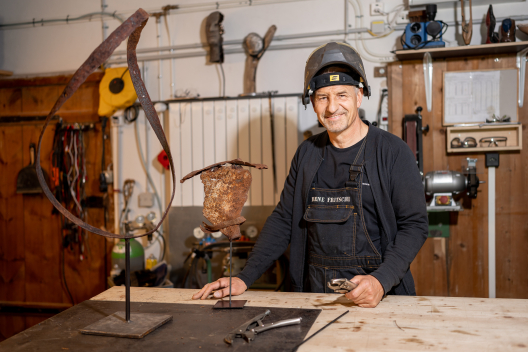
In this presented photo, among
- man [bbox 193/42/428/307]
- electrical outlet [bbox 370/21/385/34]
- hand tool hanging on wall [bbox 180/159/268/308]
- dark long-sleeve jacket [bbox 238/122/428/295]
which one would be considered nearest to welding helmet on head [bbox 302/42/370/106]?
man [bbox 193/42/428/307]

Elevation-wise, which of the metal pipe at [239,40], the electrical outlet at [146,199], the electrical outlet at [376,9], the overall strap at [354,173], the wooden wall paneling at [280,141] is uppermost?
the electrical outlet at [376,9]

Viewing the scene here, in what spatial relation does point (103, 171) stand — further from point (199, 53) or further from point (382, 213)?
point (382, 213)

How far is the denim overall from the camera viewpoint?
1797 mm

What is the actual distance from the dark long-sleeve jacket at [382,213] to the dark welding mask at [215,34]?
5.07ft

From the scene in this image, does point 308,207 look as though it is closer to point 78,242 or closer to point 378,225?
point 378,225

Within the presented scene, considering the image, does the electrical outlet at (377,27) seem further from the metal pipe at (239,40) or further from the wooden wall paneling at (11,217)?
the wooden wall paneling at (11,217)

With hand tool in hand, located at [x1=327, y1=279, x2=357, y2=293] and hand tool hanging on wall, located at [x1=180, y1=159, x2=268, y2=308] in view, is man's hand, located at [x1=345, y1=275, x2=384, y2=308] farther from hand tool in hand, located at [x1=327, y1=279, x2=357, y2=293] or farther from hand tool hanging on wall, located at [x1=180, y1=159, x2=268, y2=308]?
hand tool hanging on wall, located at [x1=180, y1=159, x2=268, y2=308]

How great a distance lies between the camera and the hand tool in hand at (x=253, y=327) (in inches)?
46.9

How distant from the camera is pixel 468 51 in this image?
2887 millimetres

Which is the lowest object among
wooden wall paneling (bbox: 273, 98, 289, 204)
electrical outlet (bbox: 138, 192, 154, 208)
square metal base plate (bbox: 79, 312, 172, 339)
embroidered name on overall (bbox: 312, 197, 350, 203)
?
square metal base plate (bbox: 79, 312, 172, 339)

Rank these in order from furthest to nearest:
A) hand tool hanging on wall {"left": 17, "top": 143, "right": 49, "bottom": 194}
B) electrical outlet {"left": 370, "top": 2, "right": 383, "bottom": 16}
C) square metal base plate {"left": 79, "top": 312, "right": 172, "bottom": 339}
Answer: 1. hand tool hanging on wall {"left": 17, "top": 143, "right": 49, "bottom": 194}
2. electrical outlet {"left": 370, "top": 2, "right": 383, "bottom": 16}
3. square metal base plate {"left": 79, "top": 312, "right": 172, "bottom": 339}

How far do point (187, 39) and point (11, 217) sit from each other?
2259 mm

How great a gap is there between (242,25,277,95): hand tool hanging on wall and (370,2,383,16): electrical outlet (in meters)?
0.71

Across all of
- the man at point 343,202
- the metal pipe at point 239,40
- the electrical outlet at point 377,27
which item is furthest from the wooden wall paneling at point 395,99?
the man at point 343,202
